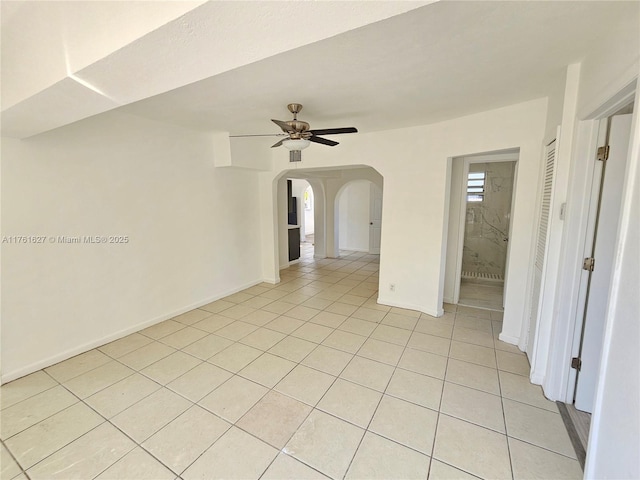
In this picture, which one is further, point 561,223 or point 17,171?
point 17,171

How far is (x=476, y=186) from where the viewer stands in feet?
17.5

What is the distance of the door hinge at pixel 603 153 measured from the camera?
1.80 meters

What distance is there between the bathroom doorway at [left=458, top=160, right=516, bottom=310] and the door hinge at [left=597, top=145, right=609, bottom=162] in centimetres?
325

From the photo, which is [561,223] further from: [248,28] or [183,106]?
[183,106]

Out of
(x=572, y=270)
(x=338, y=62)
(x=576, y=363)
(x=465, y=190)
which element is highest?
(x=338, y=62)

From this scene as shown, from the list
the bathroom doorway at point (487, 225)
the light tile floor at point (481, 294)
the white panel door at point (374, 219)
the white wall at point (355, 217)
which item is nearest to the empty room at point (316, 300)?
the light tile floor at point (481, 294)

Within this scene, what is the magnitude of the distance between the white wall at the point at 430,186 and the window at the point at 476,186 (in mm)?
2335

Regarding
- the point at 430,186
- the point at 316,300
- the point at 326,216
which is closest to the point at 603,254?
the point at 430,186

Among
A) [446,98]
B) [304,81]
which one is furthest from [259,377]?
[446,98]

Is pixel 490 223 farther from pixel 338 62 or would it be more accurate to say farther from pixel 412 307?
pixel 338 62

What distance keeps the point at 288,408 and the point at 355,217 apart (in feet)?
22.0

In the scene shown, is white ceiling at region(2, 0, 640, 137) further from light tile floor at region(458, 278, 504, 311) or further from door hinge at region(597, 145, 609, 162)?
light tile floor at region(458, 278, 504, 311)

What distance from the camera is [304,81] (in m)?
2.16

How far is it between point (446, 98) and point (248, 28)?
2.22m
